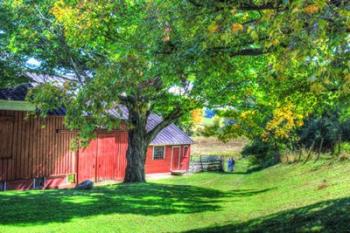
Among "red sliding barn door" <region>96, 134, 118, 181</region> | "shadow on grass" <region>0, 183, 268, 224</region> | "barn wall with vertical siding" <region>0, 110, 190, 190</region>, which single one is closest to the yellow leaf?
"shadow on grass" <region>0, 183, 268, 224</region>

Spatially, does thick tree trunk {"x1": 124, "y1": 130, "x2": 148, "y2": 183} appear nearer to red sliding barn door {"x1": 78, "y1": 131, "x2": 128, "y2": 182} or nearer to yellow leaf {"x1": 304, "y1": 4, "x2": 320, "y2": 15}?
red sliding barn door {"x1": 78, "y1": 131, "x2": 128, "y2": 182}

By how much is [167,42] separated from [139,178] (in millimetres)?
16618

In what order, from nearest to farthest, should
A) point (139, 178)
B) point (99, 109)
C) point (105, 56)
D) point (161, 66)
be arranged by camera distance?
1. point (161, 66)
2. point (99, 109)
3. point (105, 56)
4. point (139, 178)

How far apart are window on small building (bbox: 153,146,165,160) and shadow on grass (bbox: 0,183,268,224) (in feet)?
57.3

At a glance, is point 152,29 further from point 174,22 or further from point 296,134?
point 296,134

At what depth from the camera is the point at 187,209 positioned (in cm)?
1656

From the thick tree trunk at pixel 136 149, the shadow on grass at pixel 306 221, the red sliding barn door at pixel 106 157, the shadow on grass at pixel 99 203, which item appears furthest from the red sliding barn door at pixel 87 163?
the shadow on grass at pixel 306 221

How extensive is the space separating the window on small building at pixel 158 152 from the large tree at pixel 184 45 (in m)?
18.6

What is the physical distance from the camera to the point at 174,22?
8680mm

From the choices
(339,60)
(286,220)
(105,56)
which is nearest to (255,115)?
(105,56)

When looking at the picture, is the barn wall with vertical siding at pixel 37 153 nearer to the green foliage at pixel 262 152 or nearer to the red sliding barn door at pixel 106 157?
the red sliding barn door at pixel 106 157

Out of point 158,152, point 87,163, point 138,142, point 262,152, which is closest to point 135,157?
point 138,142

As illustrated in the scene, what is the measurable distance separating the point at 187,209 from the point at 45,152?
11540 millimetres

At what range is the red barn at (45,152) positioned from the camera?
22.6m
